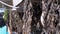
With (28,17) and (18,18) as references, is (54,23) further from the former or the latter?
(18,18)

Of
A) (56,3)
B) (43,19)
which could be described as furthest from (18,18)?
(56,3)

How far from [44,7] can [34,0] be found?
41.0 inches

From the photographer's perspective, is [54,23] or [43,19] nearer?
[54,23]

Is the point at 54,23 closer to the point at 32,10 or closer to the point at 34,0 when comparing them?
the point at 32,10

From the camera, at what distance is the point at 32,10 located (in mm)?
2625

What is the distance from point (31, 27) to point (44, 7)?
0.96 m

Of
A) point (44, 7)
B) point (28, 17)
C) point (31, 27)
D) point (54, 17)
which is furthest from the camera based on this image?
point (31, 27)

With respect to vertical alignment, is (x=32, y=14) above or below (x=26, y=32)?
above

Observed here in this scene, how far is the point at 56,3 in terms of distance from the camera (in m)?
1.69

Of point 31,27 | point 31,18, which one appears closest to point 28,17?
point 31,18

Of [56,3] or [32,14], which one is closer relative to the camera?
[56,3]

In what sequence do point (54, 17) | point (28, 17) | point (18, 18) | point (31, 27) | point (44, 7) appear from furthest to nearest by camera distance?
point (18, 18)
point (31, 27)
point (28, 17)
point (44, 7)
point (54, 17)

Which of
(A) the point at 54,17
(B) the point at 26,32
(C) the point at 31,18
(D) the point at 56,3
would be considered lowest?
(B) the point at 26,32

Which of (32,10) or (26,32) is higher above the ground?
(32,10)
